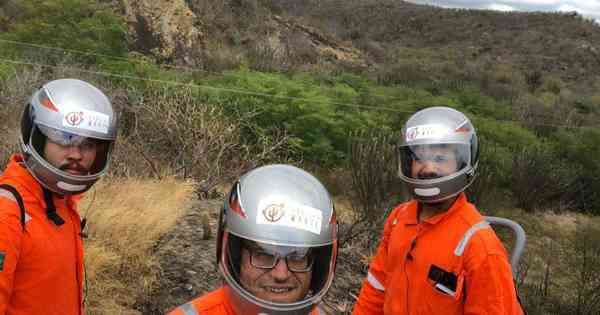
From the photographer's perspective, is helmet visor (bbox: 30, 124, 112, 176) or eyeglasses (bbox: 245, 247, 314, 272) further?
helmet visor (bbox: 30, 124, 112, 176)

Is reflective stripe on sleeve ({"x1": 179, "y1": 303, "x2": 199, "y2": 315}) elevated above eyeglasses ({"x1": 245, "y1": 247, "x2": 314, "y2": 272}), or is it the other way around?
eyeglasses ({"x1": 245, "y1": 247, "x2": 314, "y2": 272})

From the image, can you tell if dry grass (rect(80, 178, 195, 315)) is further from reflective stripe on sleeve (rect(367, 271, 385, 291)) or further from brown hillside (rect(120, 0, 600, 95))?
brown hillside (rect(120, 0, 600, 95))

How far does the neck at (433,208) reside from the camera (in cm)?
290

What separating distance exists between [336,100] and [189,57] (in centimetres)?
696

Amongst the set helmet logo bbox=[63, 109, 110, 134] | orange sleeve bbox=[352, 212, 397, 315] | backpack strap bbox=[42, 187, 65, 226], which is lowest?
orange sleeve bbox=[352, 212, 397, 315]

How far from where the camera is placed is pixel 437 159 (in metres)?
3.00

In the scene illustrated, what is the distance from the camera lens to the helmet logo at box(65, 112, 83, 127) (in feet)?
Answer: 8.57

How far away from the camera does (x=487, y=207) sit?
9.66 metres

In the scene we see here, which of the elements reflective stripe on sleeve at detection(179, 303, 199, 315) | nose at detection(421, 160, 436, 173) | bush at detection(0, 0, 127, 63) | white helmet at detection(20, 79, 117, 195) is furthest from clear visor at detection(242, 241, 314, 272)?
bush at detection(0, 0, 127, 63)

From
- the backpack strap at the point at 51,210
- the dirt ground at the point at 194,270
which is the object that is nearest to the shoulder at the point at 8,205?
the backpack strap at the point at 51,210

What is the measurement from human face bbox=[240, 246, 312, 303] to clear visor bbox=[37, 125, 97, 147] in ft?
4.20

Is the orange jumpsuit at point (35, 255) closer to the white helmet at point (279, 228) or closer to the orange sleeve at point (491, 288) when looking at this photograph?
the white helmet at point (279, 228)

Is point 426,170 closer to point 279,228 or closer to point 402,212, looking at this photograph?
point 402,212

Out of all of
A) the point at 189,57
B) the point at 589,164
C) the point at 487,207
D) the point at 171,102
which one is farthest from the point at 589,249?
the point at 189,57
